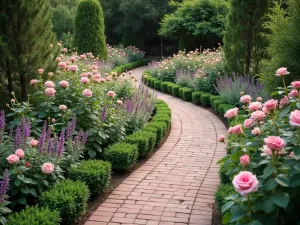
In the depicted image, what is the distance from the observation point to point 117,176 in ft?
16.5

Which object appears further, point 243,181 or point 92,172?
point 92,172

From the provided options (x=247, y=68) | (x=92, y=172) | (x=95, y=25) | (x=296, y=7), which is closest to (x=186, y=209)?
(x=92, y=172)

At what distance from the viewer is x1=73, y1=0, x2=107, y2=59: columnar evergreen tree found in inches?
583

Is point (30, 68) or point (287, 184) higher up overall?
point (30, 68)

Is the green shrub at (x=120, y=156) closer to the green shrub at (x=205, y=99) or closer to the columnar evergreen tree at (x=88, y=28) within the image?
the green shrub at (x=205, y=99)

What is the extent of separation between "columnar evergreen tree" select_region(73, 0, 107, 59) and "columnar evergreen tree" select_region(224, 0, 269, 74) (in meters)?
6.51

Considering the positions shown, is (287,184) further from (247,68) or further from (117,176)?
(247,68)

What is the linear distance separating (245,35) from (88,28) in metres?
7.45

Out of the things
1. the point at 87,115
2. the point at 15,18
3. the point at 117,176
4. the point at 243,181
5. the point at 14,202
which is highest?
the point at 15,18

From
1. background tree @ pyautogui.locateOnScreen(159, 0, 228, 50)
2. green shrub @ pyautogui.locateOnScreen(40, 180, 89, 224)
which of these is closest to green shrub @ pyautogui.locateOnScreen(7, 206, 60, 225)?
green shrub @ pyautogui.locateOnScreen(40, 180, 89, 224)

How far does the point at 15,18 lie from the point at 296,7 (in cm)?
438

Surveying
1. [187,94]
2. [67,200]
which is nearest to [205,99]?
[187,94]

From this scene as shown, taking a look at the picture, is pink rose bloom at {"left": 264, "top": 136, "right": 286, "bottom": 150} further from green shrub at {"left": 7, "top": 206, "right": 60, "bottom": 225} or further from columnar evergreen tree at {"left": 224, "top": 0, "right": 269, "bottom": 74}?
columnar evergreen tree at {"left": 224, "top": 0, "right": 269, "bottom": 74}

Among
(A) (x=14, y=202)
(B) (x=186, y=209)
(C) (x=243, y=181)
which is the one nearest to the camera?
(C) (x=243, y=181)
